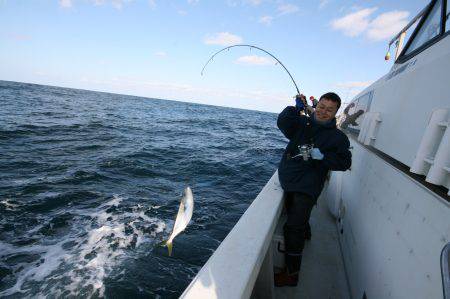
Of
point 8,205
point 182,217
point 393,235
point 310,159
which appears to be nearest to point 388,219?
point 393,235

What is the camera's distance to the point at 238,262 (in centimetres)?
204

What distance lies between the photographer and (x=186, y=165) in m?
10.9

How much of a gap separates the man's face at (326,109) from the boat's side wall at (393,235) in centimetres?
62

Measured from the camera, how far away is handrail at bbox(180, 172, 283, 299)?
1.75m

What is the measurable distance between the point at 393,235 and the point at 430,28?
238 centimetres

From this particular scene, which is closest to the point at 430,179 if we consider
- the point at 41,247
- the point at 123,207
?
the point at 41,247

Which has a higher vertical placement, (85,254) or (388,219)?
(388,219)

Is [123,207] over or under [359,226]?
under

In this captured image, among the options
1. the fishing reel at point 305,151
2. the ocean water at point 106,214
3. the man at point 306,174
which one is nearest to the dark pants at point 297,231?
the man at point 306,174

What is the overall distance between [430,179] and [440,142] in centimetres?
22

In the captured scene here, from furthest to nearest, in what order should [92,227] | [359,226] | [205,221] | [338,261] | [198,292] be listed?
[205,221]
[92,227]
[338,261]
[359,226]
[198,292]

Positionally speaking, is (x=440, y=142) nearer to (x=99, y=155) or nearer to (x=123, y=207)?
(x=123, y=207)

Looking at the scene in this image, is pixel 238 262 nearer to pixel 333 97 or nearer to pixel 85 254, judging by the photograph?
pixel 333 97

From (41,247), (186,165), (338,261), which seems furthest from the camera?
(186,165)
